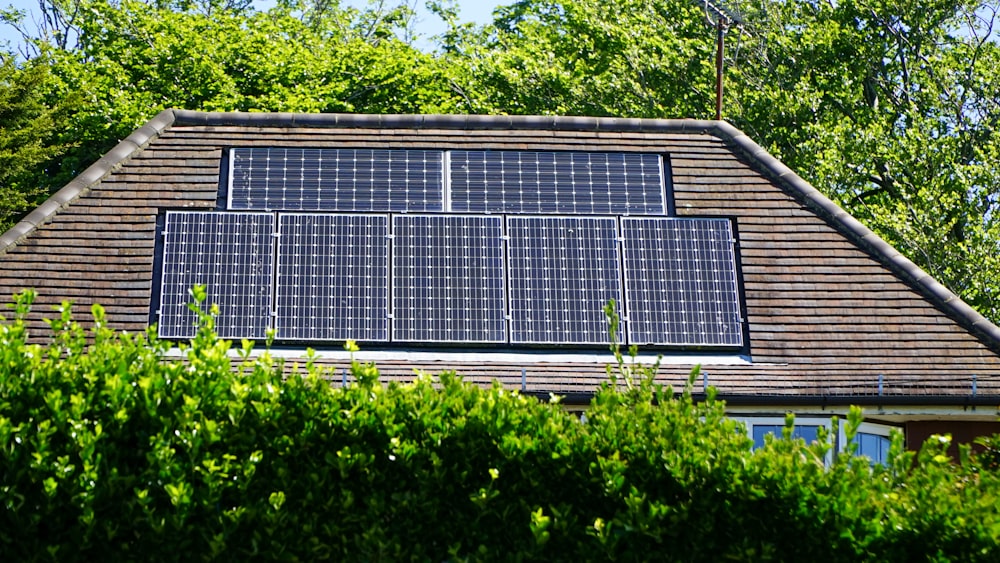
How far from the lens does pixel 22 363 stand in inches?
296

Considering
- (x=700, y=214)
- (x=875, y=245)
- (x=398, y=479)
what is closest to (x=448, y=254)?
(x=700, y=214)

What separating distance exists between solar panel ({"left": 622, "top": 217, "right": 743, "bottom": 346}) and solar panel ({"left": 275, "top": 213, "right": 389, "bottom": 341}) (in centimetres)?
311

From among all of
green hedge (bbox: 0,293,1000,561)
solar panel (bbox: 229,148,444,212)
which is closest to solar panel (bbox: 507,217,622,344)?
solar panel (bbox: 229,148,444,212)

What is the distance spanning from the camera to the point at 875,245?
15617mm

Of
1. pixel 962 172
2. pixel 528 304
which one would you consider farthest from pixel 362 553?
pixel 962 172

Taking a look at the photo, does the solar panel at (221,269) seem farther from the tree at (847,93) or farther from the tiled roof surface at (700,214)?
the tree at (847,93)

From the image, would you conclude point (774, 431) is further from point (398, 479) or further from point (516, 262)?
point (398, 479)

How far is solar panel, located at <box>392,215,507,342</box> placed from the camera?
1446 cm

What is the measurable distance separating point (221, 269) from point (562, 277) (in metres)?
4.20

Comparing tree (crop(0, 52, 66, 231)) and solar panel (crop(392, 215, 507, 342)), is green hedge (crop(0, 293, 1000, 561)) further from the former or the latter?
tree (crop(0, 52, 66, 231))

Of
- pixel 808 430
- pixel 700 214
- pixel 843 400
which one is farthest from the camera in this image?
pixel 700 214

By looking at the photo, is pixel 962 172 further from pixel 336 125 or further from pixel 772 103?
pixel 336 125

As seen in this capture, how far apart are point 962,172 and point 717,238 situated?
42.2 feet

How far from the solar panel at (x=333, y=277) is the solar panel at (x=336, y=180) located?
47 centimetres
